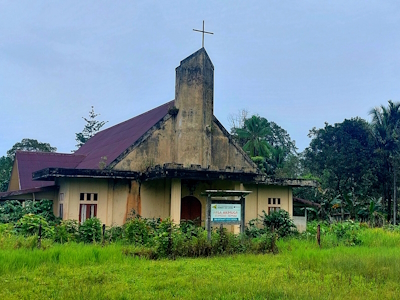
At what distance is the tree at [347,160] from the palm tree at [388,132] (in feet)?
2.92

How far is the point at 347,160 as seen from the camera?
3688 centimetres

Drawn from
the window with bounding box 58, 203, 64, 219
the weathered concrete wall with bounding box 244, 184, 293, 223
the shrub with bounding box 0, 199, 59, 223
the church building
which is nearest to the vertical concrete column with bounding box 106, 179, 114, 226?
the church building

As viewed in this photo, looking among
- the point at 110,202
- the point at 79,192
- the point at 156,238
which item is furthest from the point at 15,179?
the point at 156,238

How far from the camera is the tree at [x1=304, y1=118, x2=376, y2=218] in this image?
1428 inches

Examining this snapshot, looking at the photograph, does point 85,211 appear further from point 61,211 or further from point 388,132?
point 388,132

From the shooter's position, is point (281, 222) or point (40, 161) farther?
point (40, 161)

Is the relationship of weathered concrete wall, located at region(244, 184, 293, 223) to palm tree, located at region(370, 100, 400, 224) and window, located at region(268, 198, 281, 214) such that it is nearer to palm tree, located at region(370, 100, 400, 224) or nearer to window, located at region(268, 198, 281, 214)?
window, located at region(268, 198, 281, 214)

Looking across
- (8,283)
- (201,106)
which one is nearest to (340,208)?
(201,106)

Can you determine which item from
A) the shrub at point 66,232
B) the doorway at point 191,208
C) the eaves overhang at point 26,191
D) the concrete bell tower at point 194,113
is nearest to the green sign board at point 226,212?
the shrub at point 66,232

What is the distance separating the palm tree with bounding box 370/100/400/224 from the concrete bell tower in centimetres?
2146

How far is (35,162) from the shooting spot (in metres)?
24.8

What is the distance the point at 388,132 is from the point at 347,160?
3.81 m

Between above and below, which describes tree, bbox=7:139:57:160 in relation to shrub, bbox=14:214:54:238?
above

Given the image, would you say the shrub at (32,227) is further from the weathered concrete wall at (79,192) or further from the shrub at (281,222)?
→ the shrub at (281,222)
